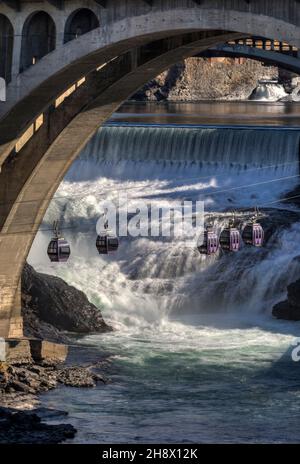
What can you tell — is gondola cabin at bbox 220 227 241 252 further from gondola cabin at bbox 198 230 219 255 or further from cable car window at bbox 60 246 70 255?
cable car window at bbox 60 246 70 255

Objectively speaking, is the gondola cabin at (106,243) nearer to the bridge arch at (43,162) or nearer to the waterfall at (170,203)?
the bridge arch at (43,162)

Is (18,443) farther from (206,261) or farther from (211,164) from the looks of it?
(211,164)

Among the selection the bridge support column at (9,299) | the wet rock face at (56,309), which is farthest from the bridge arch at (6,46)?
the wet rock face at (56,309)

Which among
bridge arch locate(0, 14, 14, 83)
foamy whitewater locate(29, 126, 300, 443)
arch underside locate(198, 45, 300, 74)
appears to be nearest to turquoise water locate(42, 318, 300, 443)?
foamy whitewater locate(29, 126, 300, 443)

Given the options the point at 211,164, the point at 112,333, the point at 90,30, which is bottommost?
the point at 112,333
